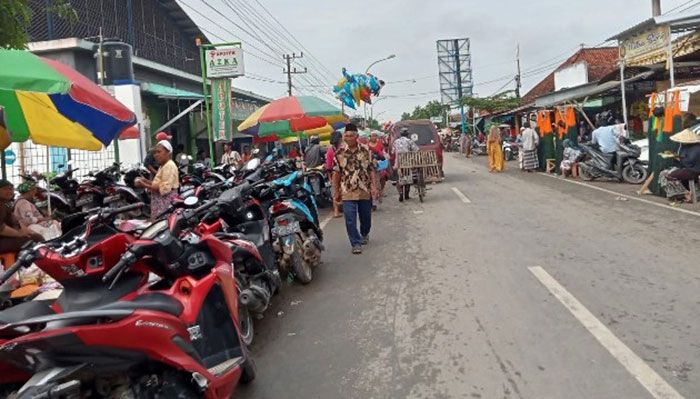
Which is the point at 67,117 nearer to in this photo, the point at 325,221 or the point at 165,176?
the point at 165,176

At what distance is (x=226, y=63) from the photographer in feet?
52.7

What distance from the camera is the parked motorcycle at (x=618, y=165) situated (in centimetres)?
1440

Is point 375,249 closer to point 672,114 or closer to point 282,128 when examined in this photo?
point 672,114

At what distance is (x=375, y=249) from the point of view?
8.35m

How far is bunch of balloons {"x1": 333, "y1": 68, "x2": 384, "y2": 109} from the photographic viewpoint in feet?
74.6

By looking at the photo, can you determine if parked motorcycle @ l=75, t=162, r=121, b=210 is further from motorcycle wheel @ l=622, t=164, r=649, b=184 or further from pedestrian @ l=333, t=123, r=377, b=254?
motorcycle wheel @ l=622, t=164, r=649, b=184

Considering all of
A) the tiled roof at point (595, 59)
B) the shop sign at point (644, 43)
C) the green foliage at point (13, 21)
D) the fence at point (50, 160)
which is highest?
the tiled roof at point (595, 59)

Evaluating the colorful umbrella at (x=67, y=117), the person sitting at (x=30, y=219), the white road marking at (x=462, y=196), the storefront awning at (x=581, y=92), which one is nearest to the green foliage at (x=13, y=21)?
the colorful umbrella at (x=67, y=117)

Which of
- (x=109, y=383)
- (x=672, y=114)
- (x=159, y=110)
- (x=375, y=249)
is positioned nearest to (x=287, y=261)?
(x=375, y=249)

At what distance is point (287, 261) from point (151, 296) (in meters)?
3.43

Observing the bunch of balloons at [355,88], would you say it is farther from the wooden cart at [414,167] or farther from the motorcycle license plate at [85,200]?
the motorcycle license plate at [85,200]

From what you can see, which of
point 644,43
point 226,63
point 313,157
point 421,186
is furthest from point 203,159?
point 644,43

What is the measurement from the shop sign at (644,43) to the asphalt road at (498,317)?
459 inches

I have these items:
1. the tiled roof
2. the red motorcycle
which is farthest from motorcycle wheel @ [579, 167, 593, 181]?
the tiled roof
